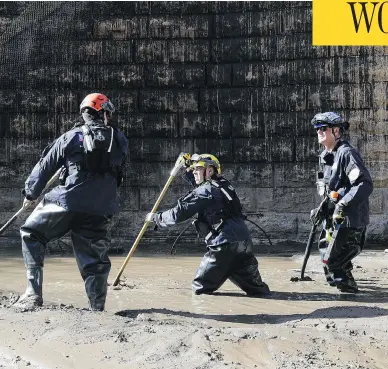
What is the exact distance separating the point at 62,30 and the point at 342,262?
659 centimetres

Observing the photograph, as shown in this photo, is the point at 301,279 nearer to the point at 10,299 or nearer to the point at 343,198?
the point at 343,198

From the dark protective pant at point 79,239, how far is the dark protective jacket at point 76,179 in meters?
0.09

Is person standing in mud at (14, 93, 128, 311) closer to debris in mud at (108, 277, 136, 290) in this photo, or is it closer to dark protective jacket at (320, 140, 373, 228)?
debris in mud at (108, 277, 136, 290)

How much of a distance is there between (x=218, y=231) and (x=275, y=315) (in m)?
1.13

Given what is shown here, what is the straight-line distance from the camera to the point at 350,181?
8.08 metres

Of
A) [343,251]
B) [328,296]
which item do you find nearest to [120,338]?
[328,296]

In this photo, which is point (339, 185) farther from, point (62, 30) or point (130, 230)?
point (62, 30)

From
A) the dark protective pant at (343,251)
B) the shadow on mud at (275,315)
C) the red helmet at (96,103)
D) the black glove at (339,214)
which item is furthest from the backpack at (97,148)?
the dark protective pant at (343,251)

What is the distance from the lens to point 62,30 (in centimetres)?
1298

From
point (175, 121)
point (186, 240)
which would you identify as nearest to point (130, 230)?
point (186, 240)

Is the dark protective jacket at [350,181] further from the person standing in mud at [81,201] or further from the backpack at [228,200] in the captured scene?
the person standing in mud at [81,201]

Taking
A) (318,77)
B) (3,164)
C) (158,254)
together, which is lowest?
(158,254)

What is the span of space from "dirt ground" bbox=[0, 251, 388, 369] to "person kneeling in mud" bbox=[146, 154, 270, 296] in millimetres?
164

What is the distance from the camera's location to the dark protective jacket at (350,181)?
798 cm
